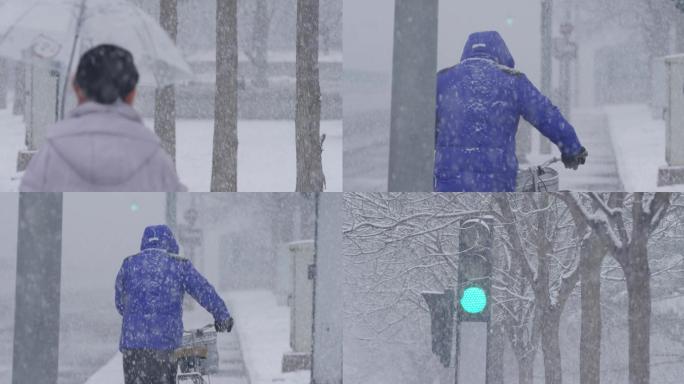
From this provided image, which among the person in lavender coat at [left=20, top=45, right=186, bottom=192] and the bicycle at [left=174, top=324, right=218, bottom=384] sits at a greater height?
the person in lavender coat at [left=20, top=45, right=186, bottom=192]

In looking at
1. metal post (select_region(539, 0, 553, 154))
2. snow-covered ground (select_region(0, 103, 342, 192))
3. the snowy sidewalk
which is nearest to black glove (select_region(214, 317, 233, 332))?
the snowy sidewalk

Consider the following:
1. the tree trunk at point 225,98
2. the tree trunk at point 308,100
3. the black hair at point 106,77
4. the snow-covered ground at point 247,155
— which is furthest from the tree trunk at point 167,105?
the black hair at point 106,77

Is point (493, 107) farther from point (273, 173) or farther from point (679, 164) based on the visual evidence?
point (273, 173)

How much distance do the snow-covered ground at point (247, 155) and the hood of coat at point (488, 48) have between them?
39.4 feet

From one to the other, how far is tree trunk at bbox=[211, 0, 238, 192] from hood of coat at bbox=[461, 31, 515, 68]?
9199mm

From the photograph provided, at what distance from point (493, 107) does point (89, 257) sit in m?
2.41

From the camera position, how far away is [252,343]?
7156mm

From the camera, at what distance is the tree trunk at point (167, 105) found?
51.4ft

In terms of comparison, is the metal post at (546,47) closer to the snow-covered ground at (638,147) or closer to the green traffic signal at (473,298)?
the snow-covered ground at (638,147)

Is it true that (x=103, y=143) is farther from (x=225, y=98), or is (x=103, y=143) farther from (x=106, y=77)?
(x=225, y=98)

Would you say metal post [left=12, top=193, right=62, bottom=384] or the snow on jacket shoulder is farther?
metal post [left=12, top=193, right=62, bottom=384]

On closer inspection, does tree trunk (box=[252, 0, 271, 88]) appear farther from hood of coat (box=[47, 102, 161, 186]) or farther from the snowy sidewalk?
hood of coat (box=[47, 102, 161, 186])

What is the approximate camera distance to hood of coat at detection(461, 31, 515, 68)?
6.81 metres

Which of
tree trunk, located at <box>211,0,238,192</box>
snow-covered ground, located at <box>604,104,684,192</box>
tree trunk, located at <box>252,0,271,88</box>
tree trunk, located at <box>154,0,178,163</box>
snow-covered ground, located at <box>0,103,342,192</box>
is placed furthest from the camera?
tree trunk, located at <box>252,0,271,88</box>
